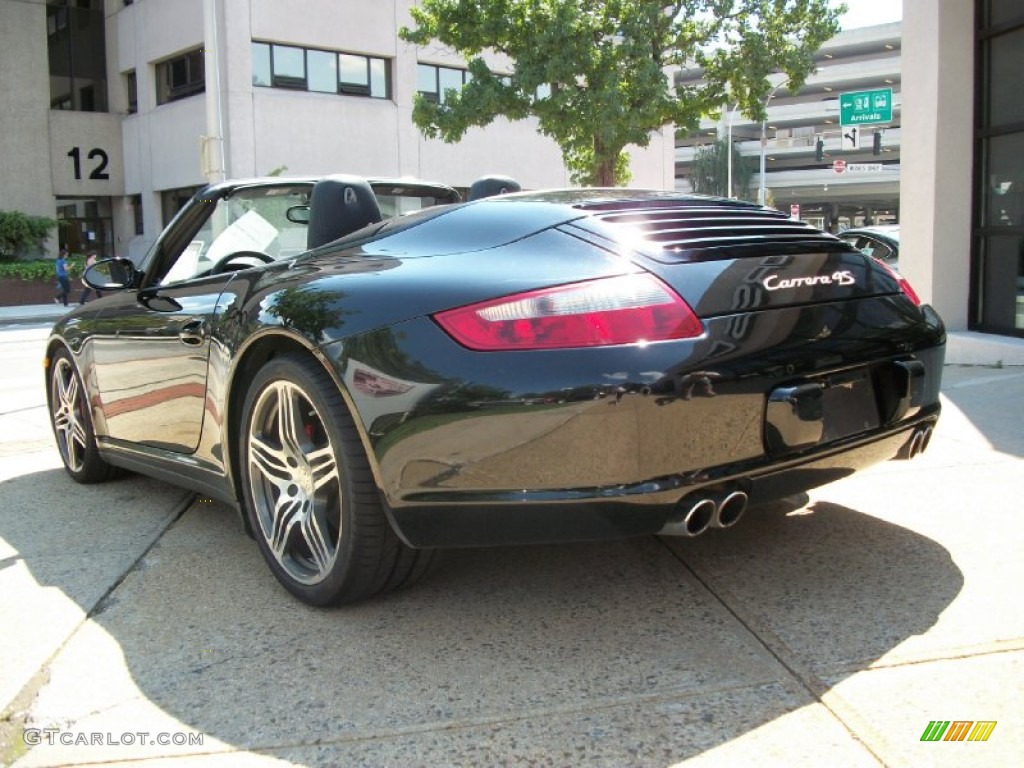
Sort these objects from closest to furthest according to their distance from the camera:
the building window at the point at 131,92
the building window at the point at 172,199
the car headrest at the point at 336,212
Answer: the car headrest at the point at 336,212, the building window at the point at 172,199, the building window at the point at 131,92

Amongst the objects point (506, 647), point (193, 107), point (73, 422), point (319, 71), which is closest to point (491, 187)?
point (506, 647)

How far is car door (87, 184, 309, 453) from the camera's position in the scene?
12.0 feet

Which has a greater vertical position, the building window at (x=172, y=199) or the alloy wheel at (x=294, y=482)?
the building window at (x=172, y=199)

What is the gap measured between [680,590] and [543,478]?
0.85 m

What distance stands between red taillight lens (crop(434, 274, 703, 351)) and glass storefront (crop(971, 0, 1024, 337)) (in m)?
6.72

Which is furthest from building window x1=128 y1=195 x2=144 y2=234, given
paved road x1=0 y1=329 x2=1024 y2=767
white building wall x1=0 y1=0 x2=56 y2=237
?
paved road x1=0 y1=329 x2=1024 y2=767

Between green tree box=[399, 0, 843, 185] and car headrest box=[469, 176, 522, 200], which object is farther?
green tree box=[399, 0, 843, 185]

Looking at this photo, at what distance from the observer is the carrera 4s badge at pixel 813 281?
8.97ft

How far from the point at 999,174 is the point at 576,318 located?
7252 mm

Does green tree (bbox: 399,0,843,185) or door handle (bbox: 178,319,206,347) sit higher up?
green tree (bbox: 399,0,843,185)

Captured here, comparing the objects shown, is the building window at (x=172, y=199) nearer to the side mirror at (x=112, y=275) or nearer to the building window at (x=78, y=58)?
the building window at (x=78, y=58)

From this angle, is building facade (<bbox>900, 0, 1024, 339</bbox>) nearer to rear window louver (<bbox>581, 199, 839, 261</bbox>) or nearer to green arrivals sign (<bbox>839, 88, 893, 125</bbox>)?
rear window louver (<bbox>581, 199, 839, 261</bbox>)

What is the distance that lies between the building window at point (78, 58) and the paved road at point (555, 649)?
101 feet

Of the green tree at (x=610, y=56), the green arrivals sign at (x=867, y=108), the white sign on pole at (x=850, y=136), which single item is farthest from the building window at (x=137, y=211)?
the green arrivals sign at (x=867, y=108)
